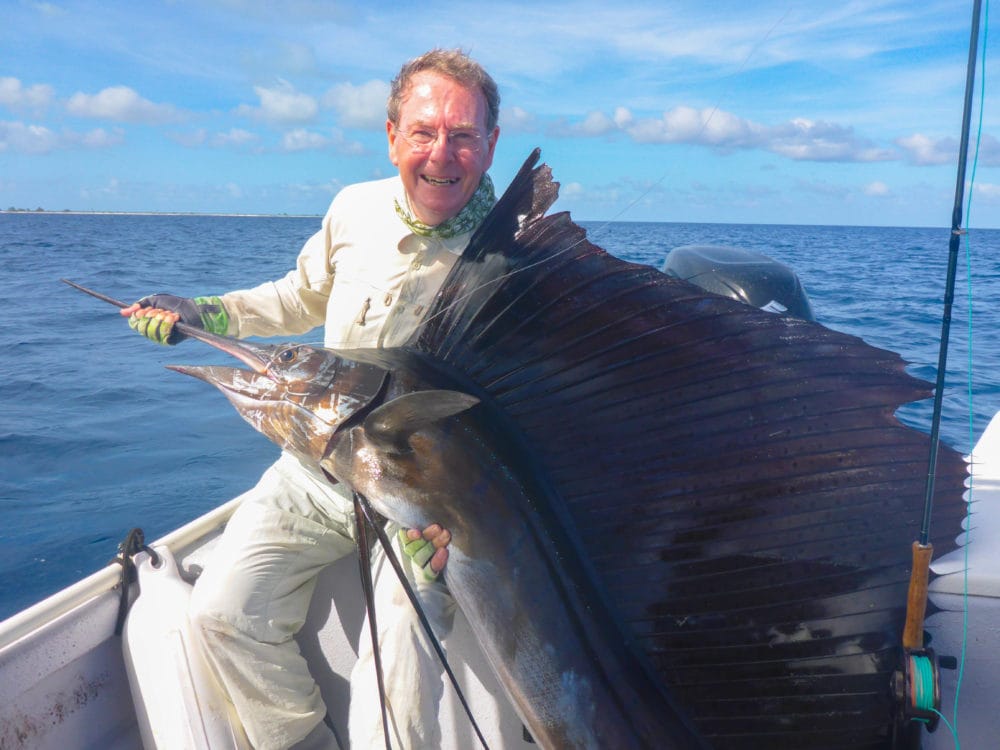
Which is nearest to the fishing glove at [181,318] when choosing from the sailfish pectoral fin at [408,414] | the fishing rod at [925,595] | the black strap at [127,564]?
the black strap at [127,564]

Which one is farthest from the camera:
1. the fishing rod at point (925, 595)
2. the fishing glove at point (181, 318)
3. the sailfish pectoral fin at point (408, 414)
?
the fishing glove at point (181, 318)

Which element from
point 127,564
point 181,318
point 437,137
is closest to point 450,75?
point 437,137

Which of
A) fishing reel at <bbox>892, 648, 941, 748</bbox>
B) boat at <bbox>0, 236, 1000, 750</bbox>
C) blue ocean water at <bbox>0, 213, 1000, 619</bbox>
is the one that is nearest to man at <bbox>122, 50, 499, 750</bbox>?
boat at <bbox>0, 236, 1000, 750</bbox>

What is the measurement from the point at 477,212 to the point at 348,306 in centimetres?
47

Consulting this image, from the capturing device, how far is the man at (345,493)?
1773mm

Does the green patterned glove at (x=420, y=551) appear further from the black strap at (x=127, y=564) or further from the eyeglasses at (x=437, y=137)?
the eyeglasses at (x=437, y=137)

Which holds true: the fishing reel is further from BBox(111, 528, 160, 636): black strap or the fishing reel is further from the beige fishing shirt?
BBox(111, 528, 160, 636): black strap

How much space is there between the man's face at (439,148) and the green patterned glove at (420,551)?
0.92 metres

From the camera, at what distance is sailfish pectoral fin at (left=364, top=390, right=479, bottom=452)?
4.63 feet

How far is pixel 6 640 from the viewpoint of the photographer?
5.83ft

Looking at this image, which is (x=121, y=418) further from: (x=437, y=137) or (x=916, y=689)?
(x=916, y=689)

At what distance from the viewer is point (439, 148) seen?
1.99 m

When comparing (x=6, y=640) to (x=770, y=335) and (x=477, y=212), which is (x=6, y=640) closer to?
(x=477, y=212)

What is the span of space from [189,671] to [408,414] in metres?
1.05
